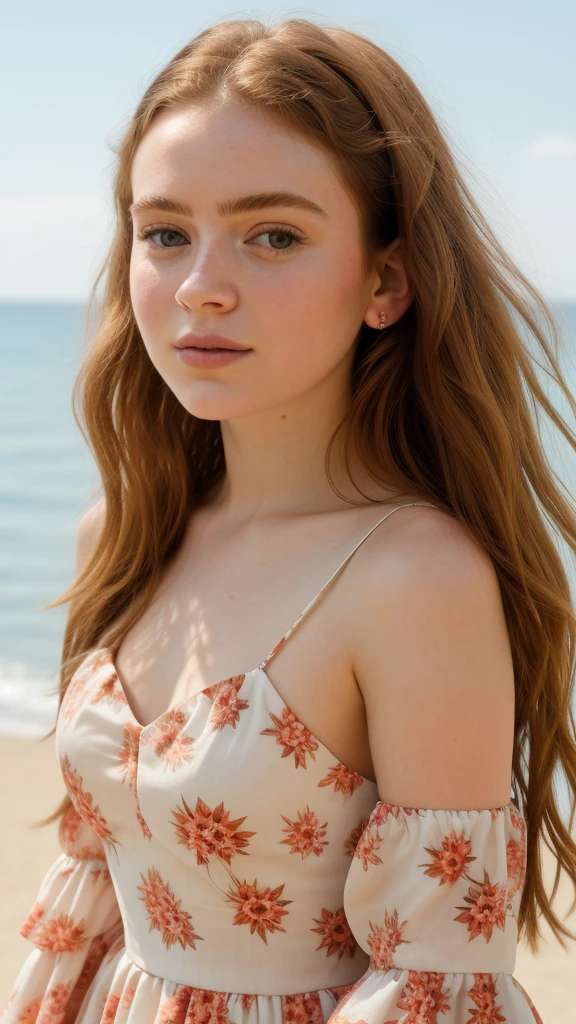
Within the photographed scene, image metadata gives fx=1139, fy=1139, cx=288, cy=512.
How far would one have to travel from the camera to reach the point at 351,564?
1.64 metres

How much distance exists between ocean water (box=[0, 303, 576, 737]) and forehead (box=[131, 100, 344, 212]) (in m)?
0.73

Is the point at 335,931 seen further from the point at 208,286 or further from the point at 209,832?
the point at 208,286

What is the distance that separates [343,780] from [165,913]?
0.36m

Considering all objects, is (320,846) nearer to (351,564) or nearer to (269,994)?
(269,994)

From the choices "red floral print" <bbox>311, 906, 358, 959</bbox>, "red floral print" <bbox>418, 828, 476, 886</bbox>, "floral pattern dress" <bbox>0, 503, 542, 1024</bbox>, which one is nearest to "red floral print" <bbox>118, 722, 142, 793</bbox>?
"floral pattern dress" <bbox>0, 503, 542, 1024</bbox>

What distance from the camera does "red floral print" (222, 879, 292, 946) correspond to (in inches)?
63.4

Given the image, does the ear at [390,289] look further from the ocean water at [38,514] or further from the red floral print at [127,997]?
the red floral print at [127,997]

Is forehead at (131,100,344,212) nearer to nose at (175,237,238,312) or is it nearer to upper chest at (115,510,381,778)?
nose at (175,237,238,312)

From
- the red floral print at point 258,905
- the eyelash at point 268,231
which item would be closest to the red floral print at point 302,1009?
the red floral print at point 258,905

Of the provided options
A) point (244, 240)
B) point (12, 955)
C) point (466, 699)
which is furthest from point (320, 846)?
point (12, 955)

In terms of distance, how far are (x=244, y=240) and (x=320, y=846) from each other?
873 mm

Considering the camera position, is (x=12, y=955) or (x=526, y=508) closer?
(x=526, y=508)

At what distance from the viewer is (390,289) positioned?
1.84 m

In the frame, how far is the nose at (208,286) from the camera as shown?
1.63m
